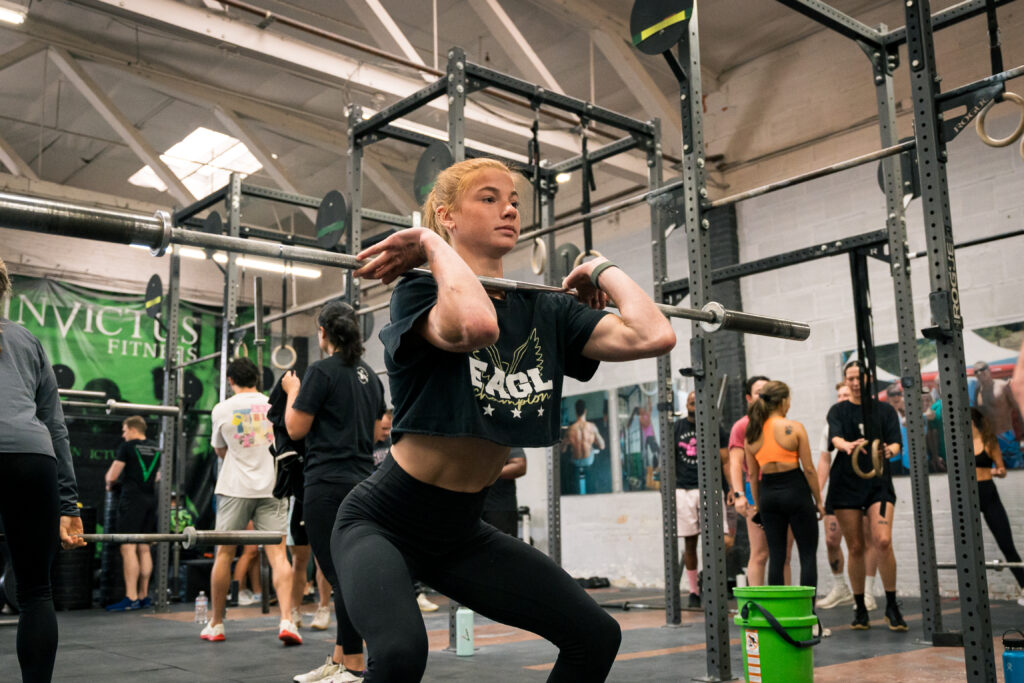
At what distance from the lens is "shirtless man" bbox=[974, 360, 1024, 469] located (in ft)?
21.0

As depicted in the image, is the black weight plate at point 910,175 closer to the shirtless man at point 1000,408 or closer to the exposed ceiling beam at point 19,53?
the shirtless man at point 1000,408

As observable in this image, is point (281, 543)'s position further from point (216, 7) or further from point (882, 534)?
point (216, 7)

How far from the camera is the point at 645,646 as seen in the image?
170 inches

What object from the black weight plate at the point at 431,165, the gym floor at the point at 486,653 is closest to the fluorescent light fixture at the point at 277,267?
the gym floor at the point at 486,653

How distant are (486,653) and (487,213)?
2922 millimetres

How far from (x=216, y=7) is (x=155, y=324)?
5.51m

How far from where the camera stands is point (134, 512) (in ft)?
24.9

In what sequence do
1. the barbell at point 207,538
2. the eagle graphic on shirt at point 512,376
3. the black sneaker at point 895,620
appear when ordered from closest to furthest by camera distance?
the eagle graphic on shirt at point 512,376, the barbell at point 207,538, the black sneaker at point 895,620

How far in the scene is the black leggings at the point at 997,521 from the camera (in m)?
5.71

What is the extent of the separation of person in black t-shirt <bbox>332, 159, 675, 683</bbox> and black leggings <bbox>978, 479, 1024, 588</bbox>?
5010 mm

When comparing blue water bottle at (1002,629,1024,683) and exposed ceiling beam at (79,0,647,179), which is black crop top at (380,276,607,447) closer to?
blue water bottle at (1002,629,1024,683)

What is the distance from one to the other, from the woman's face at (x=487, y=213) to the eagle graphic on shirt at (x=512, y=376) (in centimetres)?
20

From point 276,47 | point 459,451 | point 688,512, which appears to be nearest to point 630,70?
point 276,47

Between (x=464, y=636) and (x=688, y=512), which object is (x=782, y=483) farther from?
(x=688, y=512)
